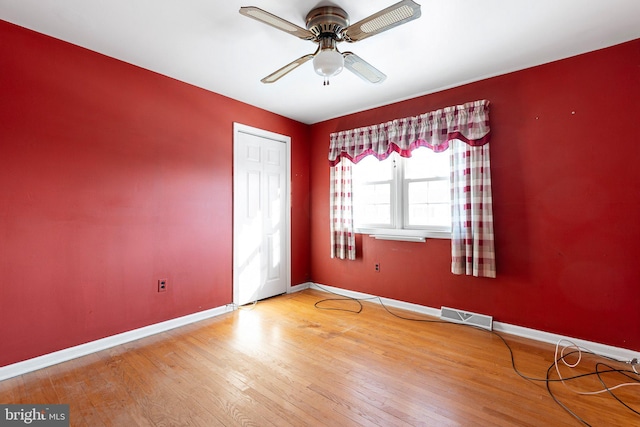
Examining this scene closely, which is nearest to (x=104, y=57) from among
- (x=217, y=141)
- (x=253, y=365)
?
(x=217, y=141)

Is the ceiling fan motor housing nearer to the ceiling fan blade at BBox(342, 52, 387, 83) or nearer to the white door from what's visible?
the ceiling fan blade at BBox(342, 52, 387, 83)

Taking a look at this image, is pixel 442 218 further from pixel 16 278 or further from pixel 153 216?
pixel 16 278

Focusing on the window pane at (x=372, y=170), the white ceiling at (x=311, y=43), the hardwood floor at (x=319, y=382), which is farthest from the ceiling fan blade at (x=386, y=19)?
the hardwood floor at (x=319, y=382)

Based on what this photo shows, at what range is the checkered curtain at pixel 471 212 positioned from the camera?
9.37ft

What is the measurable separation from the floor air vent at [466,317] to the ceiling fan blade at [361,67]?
2.46m

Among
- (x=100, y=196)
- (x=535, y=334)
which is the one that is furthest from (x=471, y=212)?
(x=100, y=196)

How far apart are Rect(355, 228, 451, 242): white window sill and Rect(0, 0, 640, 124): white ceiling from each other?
1.61 metres

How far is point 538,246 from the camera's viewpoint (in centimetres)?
270

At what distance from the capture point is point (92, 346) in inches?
96.3

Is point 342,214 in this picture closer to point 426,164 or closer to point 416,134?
point 426,164

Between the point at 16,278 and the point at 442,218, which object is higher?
the point at 442,218

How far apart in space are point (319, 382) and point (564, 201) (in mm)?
2567

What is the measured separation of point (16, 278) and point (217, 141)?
2.07 metres

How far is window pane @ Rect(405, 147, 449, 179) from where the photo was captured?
325cm
